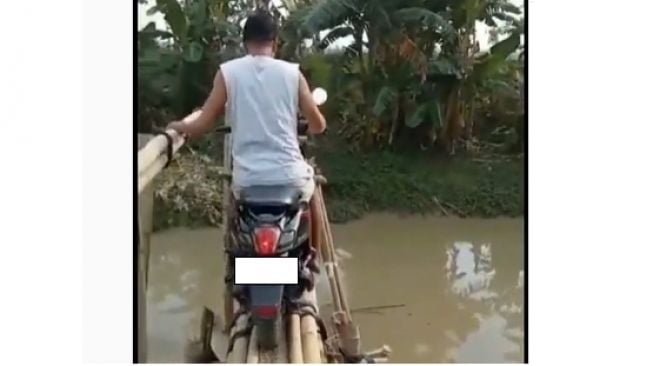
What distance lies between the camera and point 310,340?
3.03m

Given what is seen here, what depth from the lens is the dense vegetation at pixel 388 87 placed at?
9.72ft

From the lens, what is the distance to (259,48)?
9.77 ft

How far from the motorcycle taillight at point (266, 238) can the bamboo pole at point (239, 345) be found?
25 cm

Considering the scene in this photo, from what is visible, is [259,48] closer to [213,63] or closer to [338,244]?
[213,63]

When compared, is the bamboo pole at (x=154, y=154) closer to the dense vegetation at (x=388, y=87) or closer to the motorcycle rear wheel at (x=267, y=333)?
the dense vegetation at (x=388, y=87)

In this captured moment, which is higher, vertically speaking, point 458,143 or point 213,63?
point 213,63

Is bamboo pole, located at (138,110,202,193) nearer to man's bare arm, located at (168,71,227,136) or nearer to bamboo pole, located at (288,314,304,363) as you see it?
man's bare arm, located at (168,71,227,136)

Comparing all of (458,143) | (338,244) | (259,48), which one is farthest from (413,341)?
(259,48)

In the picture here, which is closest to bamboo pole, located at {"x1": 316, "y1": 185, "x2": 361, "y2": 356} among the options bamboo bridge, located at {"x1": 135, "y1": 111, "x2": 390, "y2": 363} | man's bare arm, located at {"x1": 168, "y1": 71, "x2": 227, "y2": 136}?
bamboo bridge, located at {"x1": 135, "y1": 111, "x2": 390, "y2": 363}

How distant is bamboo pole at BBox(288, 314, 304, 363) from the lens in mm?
3014
